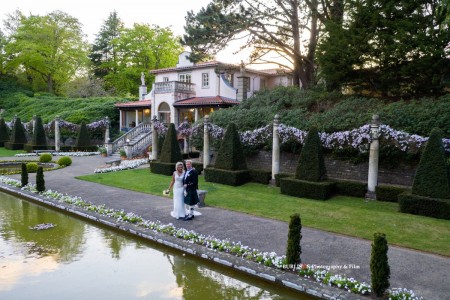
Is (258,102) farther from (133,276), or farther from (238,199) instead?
(133,276)

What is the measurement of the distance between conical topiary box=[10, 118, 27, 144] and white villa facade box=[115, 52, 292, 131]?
1211cm

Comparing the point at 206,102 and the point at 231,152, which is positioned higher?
the point at 206,102

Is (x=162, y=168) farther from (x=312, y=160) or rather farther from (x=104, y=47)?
(x=104, y=47)

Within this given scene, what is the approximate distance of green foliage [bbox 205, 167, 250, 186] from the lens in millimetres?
18797

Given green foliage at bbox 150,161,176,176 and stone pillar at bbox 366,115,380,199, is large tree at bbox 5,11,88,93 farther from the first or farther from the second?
stone pillar at bbox 366,115,380,199

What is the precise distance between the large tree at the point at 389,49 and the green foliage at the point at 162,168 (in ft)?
36.2

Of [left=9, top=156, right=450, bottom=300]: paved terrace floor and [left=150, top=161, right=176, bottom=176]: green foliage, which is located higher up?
[left=150, top=161, right=176, bottom=176]: green foliage

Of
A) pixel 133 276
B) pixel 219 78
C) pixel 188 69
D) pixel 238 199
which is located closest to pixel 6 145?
pixel 188 69

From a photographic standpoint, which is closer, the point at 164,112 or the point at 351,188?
the point at 351,188

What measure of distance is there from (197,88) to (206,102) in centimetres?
450

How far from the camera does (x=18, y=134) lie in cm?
3994

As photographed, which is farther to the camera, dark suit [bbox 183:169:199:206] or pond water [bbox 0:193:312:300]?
dark suit [bbox 183:169:199:206]

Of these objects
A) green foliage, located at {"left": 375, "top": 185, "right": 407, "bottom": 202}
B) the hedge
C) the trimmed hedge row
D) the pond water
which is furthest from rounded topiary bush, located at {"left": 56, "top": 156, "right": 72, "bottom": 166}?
the trimmed hedge row

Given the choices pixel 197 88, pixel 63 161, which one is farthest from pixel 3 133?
pixel 197 88
